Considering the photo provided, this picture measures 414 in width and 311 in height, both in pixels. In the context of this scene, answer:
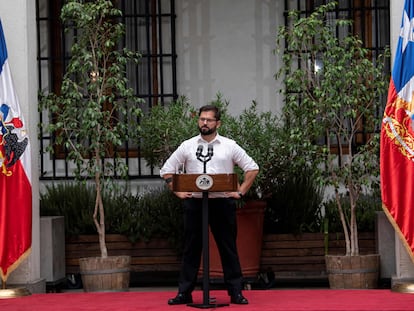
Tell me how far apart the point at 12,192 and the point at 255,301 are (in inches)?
101

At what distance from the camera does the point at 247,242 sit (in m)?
11.0

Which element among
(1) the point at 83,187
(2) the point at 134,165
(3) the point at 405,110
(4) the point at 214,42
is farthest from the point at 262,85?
(3) the point at 405,110

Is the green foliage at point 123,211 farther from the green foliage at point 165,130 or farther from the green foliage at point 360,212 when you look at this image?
the green foliage at point 360,212

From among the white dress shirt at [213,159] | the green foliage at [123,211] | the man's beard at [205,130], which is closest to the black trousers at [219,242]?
the white dress shirt at [213,159]

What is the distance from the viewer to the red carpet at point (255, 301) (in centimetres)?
856

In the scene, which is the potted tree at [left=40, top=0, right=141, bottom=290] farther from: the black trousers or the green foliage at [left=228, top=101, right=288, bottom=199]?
the black trousers

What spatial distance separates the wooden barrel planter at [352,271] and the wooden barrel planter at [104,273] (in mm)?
2132

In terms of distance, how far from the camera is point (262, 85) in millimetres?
13031

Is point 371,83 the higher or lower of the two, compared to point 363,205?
higher

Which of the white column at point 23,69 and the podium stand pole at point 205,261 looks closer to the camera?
the podium stand pole at point 205,261

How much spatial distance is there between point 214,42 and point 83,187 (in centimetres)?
272

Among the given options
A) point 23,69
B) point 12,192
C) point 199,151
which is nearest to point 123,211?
point 12,192

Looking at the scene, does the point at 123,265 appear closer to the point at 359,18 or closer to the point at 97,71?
the point at 97,71

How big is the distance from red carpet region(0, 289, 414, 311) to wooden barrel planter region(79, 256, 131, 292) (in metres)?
0.39
